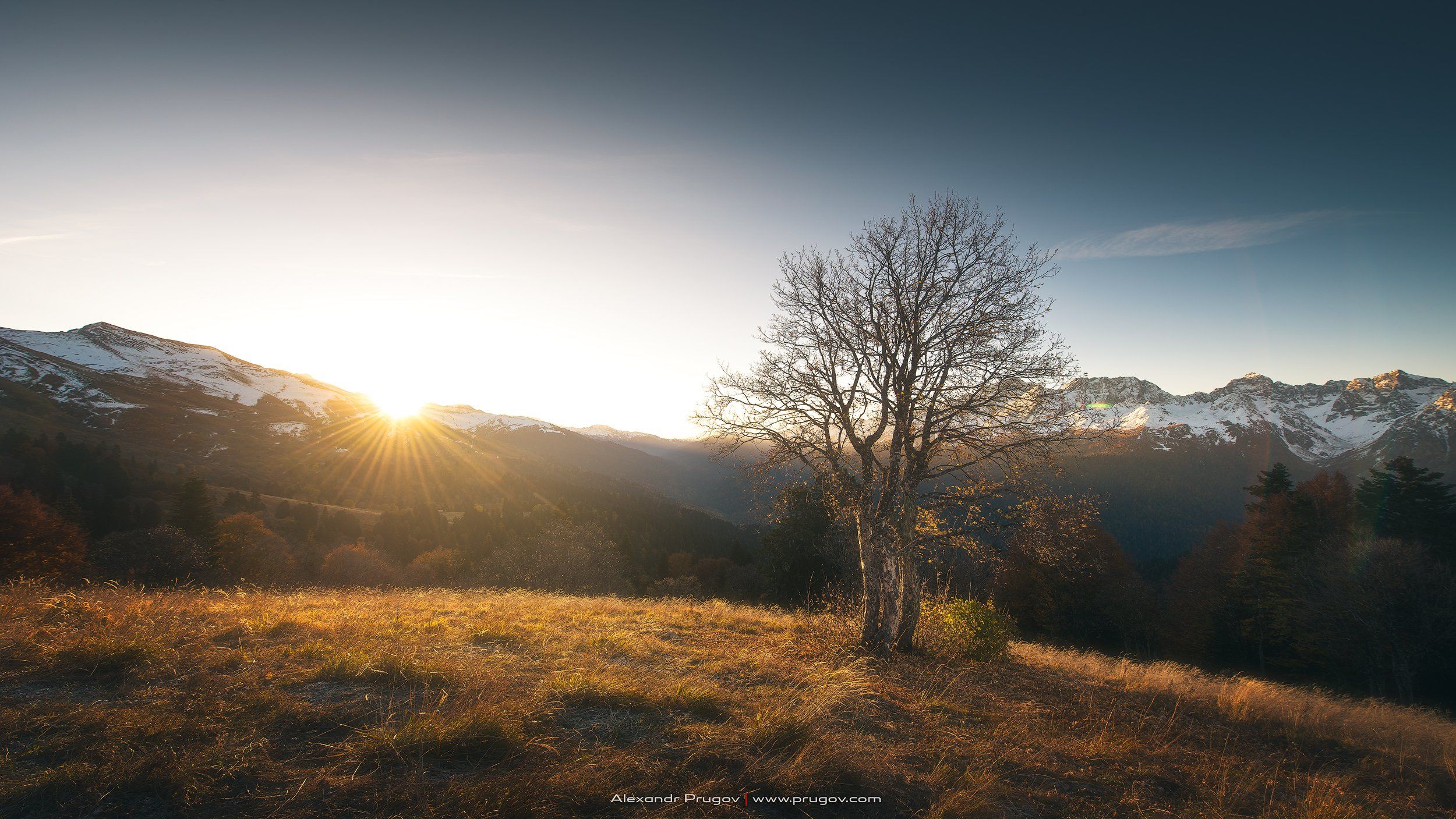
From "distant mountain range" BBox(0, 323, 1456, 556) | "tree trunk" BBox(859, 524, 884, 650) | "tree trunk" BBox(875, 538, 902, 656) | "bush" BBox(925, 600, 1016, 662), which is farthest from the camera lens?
"distant mountain range" BBox(0, 323, 1456, 556)

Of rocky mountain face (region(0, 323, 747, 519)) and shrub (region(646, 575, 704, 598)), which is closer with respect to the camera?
shrub (region(646, 575, 704, 598))

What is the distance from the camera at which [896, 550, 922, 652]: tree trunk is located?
983 cm

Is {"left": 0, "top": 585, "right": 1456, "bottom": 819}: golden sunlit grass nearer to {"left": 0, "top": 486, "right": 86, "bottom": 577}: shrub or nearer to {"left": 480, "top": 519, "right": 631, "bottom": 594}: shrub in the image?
{"left": 480, "top": 519, "right": 631, "bottom": 594}: shrub

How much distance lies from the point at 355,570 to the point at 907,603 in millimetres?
58822

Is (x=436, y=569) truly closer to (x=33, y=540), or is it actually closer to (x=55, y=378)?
(x=33, y=540)

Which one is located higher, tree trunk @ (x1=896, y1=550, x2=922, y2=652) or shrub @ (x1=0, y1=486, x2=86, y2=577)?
tree trunk @ (x1=896, y1=550, x2=922, y2=652)

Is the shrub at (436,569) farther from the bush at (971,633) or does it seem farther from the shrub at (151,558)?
the bush at (971,633)

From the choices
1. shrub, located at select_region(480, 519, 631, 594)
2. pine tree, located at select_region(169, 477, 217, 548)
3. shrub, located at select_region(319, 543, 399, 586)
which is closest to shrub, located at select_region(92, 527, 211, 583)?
pine tree, located at select_region(169, 477, 217, 548)

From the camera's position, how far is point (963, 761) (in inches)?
192

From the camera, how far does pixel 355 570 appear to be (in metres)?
50.2

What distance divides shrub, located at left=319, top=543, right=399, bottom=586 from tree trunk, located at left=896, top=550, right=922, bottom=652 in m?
53.1

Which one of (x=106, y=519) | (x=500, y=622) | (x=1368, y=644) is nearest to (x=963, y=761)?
(x=500, y=622)

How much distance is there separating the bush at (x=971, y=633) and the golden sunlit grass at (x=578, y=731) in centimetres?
130

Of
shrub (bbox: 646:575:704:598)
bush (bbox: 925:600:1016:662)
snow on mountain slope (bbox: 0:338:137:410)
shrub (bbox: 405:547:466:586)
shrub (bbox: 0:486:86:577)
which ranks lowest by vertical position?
shrub (bbox: 405:547:466:586)
